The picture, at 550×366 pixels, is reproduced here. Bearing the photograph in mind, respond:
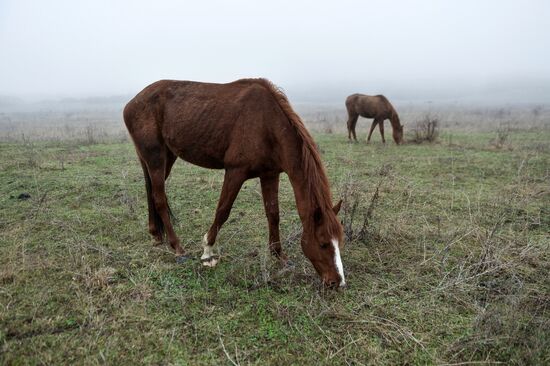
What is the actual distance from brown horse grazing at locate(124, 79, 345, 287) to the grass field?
1.25ft

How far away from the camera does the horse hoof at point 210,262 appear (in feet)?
13.1

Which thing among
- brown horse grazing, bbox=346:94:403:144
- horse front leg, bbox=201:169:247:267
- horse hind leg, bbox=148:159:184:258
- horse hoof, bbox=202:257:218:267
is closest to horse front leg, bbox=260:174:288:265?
horse front leg, bbox=201:169:247:267

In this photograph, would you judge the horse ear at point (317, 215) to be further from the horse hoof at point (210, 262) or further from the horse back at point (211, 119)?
the horse hoof at point (210, 262)

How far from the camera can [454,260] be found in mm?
4199

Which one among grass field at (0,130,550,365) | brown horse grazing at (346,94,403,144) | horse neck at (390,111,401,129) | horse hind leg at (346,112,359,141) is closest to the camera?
grass field at (0,130,550,365)

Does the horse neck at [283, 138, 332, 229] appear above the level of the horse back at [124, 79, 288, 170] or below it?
below

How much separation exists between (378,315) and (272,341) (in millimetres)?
1038

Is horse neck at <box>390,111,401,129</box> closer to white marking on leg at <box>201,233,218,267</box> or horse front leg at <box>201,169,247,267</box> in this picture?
horse front leg at <box>201,169,247,267</box>

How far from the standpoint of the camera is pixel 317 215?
3.38m

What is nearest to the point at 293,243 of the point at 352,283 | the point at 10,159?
the point at 352,283

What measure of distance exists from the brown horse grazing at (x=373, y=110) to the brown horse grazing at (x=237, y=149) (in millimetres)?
11277

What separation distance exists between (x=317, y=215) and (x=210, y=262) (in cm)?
151

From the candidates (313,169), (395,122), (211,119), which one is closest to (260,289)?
(313,169)

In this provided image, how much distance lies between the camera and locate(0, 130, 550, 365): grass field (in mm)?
2672
